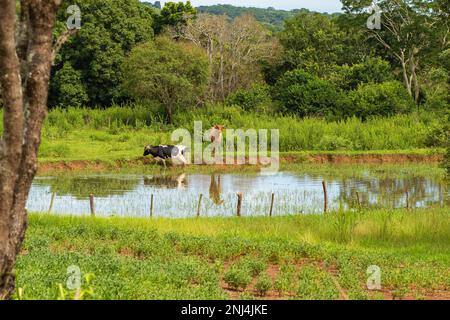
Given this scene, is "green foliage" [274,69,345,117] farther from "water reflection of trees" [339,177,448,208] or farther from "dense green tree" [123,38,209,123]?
"water reflection of trees" [339,177,448,208]

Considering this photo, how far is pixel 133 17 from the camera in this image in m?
41.2

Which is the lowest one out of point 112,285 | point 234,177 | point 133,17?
point 234,177

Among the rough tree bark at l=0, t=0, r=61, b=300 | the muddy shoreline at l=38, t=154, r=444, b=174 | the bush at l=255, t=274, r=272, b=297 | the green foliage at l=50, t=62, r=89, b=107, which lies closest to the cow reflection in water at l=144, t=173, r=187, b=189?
the muddy shoreline at l=38, t=154, r=444, b=174

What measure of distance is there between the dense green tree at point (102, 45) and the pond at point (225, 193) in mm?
14517

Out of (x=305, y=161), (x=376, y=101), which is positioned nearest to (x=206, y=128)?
(x=305, y=161)

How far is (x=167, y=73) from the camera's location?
34.7 m

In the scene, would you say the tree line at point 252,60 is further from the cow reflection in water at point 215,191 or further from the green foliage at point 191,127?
the cow reflection in water at point 215,191

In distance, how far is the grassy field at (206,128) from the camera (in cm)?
2948

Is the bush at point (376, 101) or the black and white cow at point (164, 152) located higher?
the bush at point (376, 101)

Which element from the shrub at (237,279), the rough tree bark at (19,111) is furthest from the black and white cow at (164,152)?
the rough tree bark at (19,111)

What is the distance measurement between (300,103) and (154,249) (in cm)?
2577

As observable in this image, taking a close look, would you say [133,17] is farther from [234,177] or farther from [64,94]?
[234,177]

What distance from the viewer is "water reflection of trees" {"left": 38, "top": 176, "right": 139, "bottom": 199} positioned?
71.4ft
